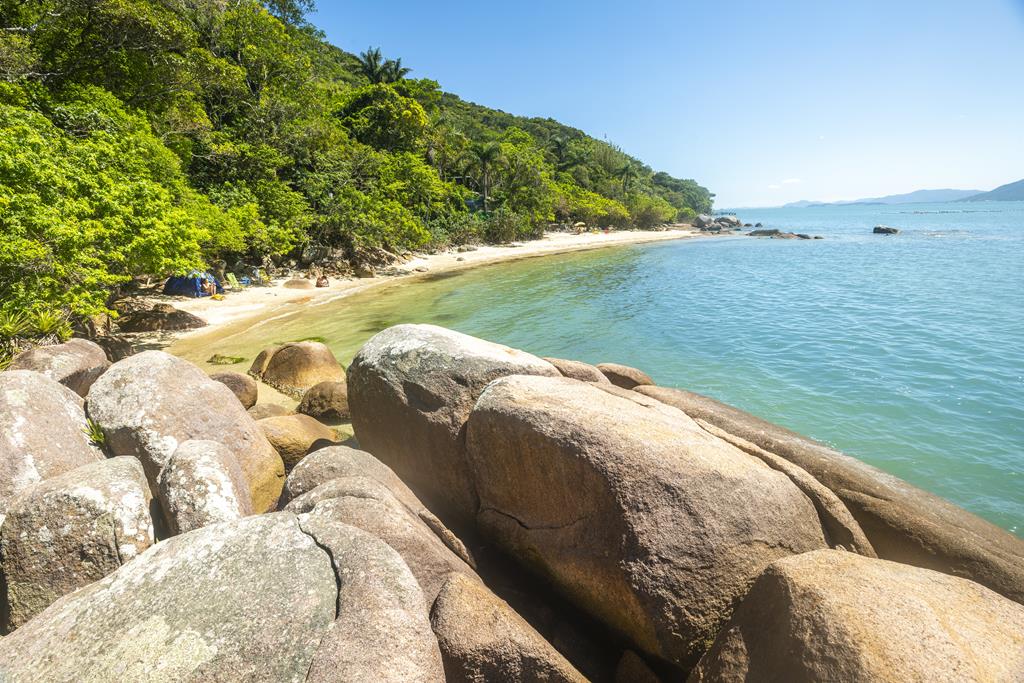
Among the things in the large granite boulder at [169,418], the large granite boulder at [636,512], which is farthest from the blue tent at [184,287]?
the large granite boulder at [636,512]

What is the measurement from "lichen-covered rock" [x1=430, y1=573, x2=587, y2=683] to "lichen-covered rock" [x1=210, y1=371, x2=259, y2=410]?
284 inches

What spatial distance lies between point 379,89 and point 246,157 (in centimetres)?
2247

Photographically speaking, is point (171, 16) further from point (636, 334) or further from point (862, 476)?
point (862, 476)

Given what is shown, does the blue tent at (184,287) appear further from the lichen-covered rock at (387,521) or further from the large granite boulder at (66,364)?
the lichen-covered rock at (387,521)

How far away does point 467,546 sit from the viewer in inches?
190

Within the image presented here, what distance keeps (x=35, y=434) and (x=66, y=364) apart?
3.81 m

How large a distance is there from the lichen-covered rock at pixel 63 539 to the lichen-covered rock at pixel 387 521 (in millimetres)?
1125

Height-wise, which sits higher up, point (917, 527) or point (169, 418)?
point (169, 418)

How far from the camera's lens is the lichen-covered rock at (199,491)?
12.8ft

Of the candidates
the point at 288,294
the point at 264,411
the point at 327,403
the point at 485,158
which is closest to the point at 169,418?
the point at 264,411

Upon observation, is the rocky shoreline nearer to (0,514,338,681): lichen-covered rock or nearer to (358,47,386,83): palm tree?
(0,514,338,681): lichen-covered rock

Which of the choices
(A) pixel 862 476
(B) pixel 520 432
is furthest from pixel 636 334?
(B) pixel 520 432

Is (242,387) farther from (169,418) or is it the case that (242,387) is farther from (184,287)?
(184,287)

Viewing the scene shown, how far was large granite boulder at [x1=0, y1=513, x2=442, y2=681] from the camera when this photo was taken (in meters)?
2.48
